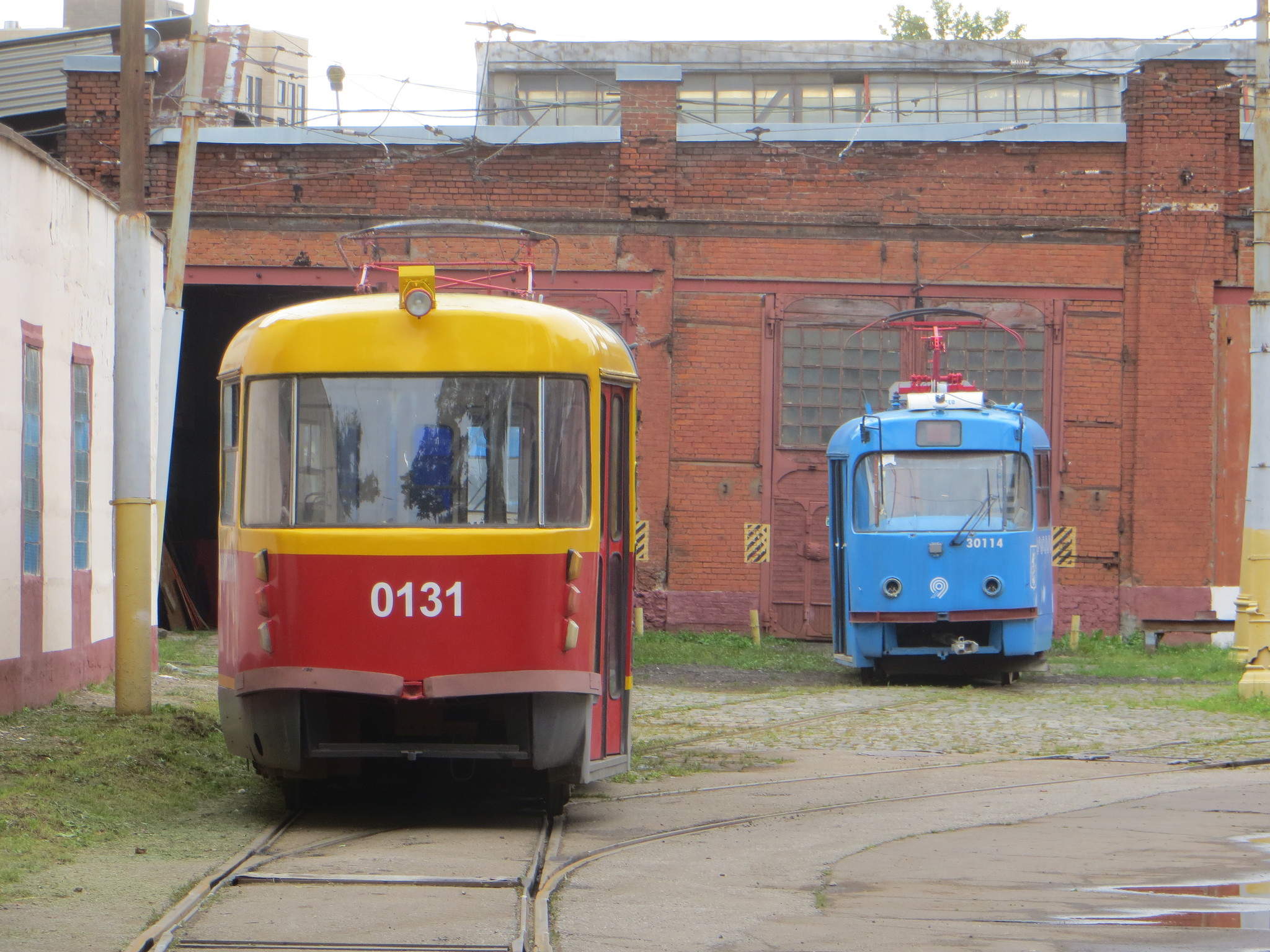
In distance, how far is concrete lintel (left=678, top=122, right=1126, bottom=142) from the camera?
24.3 metres

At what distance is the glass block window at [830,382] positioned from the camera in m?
24.7

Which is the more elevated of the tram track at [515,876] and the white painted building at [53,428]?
the white painted building at [53,428]

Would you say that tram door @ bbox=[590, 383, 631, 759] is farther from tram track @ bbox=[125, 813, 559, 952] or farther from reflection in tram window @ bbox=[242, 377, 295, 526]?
reflection in tram window @ bbox=[242, 377, 295, 526]

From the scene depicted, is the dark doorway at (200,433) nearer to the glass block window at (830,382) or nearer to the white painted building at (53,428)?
the glass block window at (830,382)

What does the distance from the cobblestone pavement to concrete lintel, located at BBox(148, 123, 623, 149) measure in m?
9.61

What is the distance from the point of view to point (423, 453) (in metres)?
8.73

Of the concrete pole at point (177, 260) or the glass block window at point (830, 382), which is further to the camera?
the glass block window at point (830, 382)

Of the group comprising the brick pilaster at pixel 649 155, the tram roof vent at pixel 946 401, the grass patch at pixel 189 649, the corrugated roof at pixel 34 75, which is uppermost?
the corrugated roof at pixel 34 75

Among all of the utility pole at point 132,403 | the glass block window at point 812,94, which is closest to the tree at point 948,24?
the glass block window at point 812,94

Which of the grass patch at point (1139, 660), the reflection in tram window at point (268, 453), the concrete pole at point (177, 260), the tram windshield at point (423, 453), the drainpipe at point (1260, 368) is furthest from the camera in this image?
the grass patch at point (1139, 660)

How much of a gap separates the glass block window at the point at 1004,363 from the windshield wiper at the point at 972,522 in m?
6.92

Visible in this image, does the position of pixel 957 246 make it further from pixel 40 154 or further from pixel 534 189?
pixel 40 154

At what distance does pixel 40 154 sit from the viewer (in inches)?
523

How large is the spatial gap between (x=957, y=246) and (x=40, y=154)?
569 inches
